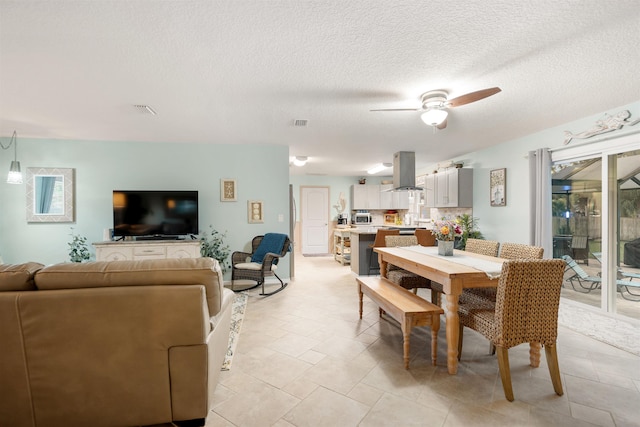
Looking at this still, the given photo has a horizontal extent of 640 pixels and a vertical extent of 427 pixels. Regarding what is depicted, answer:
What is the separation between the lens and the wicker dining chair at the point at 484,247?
11.0ft

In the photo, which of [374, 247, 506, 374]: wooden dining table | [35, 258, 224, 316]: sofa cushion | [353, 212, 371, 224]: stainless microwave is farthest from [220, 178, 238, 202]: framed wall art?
[353, 212, 371, 224]: stainless microwave

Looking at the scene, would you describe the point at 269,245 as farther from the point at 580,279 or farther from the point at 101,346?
the point at 580,279

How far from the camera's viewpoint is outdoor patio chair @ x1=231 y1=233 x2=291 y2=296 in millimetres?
4531

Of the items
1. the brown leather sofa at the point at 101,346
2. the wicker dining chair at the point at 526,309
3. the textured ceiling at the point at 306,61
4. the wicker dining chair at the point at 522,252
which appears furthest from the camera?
the wicker dining chair at the point at 522,252

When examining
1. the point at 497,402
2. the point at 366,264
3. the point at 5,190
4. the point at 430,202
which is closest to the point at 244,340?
the point at 497,402

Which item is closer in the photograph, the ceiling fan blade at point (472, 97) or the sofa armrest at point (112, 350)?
the sofa armrest at point (112, 350)

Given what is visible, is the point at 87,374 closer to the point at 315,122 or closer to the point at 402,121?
the point at 315,122

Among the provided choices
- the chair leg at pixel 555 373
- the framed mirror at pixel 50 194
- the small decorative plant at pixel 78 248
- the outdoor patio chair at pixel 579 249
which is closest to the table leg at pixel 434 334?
the chair leg at pixel 555 373

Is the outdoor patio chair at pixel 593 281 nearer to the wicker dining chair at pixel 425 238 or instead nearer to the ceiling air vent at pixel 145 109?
the wicker dining chair at pixel 425 238

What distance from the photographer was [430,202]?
21.8 feet

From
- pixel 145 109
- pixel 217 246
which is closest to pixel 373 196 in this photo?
pixel 217 246

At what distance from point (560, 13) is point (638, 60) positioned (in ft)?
3.81

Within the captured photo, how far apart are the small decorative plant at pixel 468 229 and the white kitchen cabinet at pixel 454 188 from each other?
0.26 m

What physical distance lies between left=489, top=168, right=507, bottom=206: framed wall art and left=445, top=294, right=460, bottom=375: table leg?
11.1 ft
